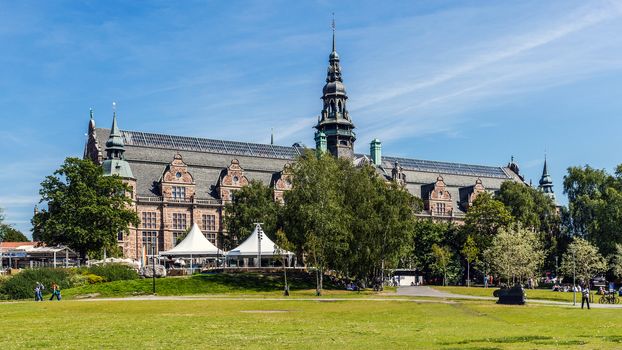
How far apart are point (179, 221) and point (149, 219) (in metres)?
5.37

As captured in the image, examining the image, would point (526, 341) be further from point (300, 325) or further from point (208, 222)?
point (208, 222)

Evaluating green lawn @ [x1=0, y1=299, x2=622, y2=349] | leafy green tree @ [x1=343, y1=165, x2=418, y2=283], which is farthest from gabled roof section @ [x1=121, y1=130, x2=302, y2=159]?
green lawn @ [x1=0, y1=299, x2=622, y2=349]

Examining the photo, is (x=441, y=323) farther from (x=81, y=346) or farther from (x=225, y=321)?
(x=81, y=346)

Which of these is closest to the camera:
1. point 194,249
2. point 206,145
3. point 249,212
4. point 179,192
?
point 194,249

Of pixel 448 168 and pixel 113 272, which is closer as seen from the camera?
pixel 113 272

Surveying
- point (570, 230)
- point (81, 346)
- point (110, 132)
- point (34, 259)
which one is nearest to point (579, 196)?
point (570, 230)

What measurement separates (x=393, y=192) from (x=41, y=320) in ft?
177

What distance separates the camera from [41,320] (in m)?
41.6

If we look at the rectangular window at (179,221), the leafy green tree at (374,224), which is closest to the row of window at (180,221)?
the rectangular window at (179,221)

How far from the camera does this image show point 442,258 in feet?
361

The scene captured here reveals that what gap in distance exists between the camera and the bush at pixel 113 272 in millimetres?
79681

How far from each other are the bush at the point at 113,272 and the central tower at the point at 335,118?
68160 millimetres

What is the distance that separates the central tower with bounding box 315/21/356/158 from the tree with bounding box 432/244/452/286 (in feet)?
115

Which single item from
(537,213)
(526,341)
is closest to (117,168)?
(537,213)
